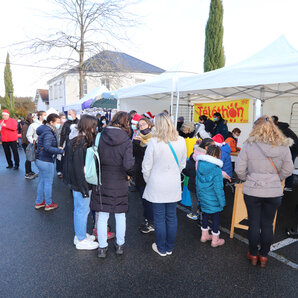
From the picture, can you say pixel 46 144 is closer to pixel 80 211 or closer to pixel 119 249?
pixel 80 211

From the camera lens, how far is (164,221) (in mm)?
2660

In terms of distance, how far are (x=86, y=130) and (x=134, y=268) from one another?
1.63 m

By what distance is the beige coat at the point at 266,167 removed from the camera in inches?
92.4

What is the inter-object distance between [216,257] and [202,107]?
22.7 feet

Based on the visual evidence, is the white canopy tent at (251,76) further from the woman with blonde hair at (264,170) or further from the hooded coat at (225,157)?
the woman with blonde hair at (264,170)

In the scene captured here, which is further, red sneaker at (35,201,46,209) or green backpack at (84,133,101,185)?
red sneaker at (35,201,46,209)

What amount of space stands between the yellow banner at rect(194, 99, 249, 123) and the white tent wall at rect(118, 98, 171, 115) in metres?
1.30

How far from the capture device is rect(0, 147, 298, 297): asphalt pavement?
2.22 meters

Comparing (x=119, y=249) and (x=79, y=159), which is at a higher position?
(x=79, y=159)

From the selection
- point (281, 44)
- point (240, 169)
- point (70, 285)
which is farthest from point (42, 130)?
point (281, 44)

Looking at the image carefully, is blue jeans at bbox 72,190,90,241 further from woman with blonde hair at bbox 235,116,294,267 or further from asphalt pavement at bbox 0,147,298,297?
woman with blonde hair at bbox 235,116,294,267

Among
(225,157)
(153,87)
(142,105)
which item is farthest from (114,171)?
(142,105)

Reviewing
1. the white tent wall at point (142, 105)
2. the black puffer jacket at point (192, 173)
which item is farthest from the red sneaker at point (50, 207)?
the white tent wall at point (142, 105)

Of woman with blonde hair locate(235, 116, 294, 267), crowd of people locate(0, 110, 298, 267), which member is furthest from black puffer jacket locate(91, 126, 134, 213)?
woman with blonde hair locate(235, 116, 294, 267)
